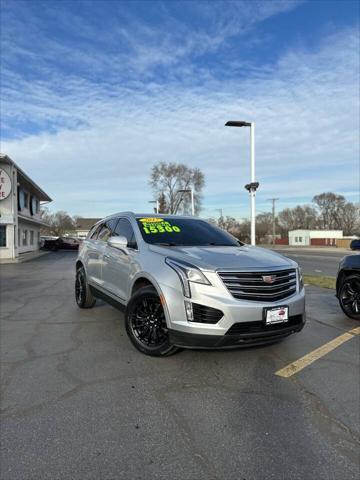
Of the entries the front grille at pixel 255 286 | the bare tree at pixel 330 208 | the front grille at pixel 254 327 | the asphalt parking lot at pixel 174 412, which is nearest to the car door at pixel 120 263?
the asphalt parking lot at pixel 174 412

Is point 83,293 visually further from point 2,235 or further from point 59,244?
point 59,244

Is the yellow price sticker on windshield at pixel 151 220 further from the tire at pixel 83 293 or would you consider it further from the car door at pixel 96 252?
the tire at pixel 83 293

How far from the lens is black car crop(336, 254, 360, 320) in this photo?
6176 millimetres

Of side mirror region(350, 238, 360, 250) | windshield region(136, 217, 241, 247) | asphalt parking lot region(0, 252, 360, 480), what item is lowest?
asphalt parking lot region(0, 252, 360, 480)

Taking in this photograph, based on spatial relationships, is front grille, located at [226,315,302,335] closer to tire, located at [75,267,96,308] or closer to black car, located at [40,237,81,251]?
tire, located at [75,267,96,308]

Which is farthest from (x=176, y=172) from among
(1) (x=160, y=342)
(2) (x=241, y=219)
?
(1) (x=160, y=342)

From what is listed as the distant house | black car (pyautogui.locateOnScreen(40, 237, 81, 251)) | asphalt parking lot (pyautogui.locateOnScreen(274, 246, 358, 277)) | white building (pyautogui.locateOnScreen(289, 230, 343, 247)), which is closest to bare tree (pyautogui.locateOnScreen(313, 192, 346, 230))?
white building (pyautogui.locateOnScreen(289, 230, 343, 247))

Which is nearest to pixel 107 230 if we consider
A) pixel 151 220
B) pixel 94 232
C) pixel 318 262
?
pixel 94 232

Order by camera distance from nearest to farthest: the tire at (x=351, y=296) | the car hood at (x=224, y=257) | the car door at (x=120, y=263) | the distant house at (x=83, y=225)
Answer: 1. the car hood at (x=224, y=257)
2. the car door at (x=120, y=263)
3. the tire at (x=351, y=296)
4. the distant house at (x=83, y=225)

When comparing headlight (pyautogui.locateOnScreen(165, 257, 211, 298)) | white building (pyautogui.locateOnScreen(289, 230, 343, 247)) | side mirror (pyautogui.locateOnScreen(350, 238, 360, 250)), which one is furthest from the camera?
white building (pyautogui.locateOnScreen(289, 230, 343, 247))

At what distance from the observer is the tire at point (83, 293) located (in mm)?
6715

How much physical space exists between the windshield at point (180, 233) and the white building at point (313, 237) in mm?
82762

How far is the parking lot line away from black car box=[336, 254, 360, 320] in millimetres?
769

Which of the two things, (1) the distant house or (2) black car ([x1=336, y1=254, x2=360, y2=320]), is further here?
(1) the distant house
